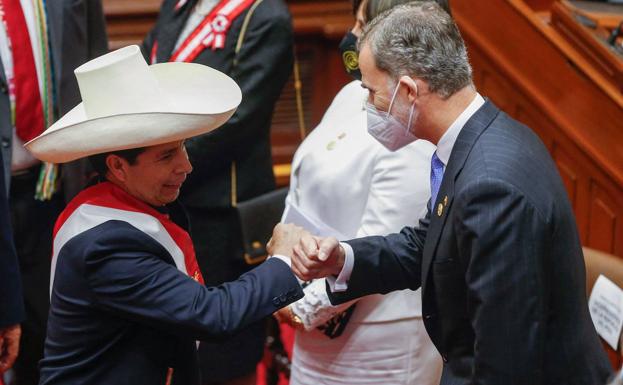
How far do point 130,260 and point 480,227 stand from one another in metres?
0.78

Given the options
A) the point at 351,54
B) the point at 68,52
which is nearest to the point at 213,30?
the point at 68,52

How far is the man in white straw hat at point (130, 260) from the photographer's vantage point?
7.53ft

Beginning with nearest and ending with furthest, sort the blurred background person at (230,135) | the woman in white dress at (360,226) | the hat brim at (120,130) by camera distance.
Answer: the hat brim at (120,130)
the woman in white dress at (360,226)
the blurred background person at (230,135)

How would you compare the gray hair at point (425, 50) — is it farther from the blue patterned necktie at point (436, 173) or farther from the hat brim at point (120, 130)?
the hat brim at point (120, 130)

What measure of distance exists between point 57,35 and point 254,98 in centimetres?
73

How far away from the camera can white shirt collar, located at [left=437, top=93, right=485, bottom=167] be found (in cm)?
228

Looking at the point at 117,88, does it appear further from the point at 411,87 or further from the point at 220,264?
the point at 220,264

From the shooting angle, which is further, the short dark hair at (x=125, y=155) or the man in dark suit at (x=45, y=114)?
the man in dark suit at (x=45, y=114)

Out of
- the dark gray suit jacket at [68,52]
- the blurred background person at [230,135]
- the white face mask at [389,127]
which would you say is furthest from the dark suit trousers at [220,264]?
the white face mask at [389,127]

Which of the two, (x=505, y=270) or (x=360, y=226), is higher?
(x=505, y=270)

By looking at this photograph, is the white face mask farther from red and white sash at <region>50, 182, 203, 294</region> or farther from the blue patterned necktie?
red and white sash at <region>50, 182, 203, 294</region>

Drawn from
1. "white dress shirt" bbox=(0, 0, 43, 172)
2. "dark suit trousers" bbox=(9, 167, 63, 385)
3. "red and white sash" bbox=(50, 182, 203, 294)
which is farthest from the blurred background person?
"red and white sash" bbox=(50, 182, 203, 294)

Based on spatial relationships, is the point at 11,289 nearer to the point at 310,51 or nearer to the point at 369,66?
the point at 369,66

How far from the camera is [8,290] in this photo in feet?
9.77
